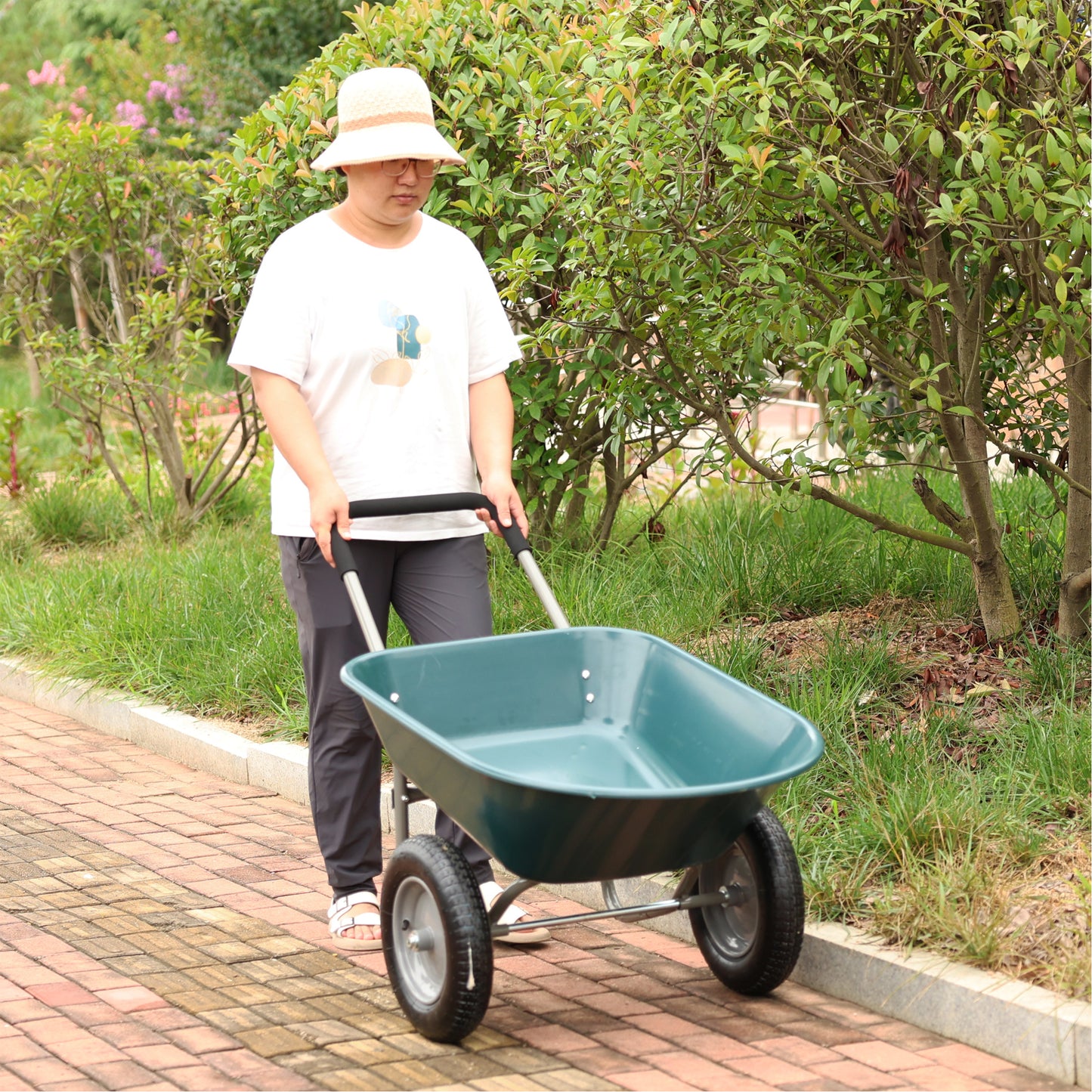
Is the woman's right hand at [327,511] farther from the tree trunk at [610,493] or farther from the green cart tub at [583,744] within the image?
the tree trunk at [610,493]

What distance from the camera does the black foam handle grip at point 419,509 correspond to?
4074 millimetres

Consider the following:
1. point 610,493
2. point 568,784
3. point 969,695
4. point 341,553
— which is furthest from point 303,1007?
point 610,493

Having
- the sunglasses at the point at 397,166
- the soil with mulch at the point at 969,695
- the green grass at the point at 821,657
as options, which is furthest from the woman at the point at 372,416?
the soil with mulch at the point at 969,695

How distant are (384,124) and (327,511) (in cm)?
100

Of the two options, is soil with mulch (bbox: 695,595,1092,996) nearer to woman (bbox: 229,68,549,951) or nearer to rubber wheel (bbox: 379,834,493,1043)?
rubber wheel (bbox: 379,834,493,1043)

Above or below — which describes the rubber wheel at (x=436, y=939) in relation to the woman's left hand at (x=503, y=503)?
below

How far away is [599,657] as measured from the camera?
4.12 meters

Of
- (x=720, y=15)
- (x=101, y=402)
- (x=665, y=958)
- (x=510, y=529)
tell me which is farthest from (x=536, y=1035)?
(x=101, y=402)

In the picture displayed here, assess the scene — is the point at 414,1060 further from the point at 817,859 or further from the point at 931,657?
the point at 931,657

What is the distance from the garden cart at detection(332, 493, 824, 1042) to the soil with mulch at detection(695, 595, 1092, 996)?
0.44m

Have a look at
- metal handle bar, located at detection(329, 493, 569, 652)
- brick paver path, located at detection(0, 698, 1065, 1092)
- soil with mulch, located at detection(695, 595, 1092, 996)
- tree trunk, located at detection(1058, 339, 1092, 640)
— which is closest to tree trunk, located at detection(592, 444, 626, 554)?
soil with mulch, located at detection(695, 595, 1092, 996)

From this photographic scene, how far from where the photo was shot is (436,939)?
379 centimetres

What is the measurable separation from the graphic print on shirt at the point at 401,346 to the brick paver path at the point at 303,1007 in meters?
1.53

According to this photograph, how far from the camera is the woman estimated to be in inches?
165
